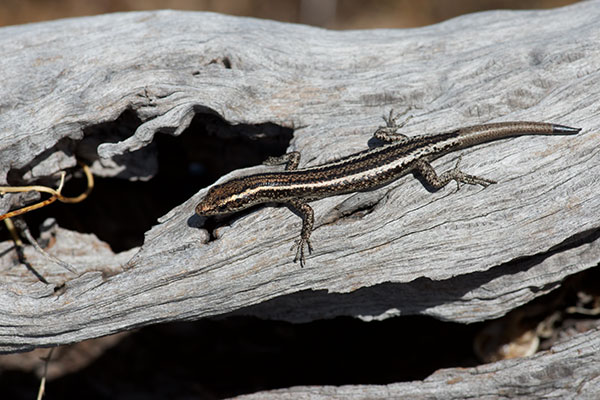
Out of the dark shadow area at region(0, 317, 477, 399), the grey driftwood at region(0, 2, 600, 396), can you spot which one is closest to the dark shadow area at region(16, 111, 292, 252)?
the grey driftwood at region(0, 2, 600, 396)

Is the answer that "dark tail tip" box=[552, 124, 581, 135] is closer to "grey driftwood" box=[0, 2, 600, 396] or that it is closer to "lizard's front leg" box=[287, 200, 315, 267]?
"grey driftwood" box=[0, 2, 600, 396]

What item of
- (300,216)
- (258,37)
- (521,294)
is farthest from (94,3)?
(521,294)

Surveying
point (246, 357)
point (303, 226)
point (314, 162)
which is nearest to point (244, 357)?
point (246, 357)

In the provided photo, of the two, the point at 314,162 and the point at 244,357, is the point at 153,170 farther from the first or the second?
the point at 244,357

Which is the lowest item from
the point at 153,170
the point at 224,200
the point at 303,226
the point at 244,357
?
the point at 244,357

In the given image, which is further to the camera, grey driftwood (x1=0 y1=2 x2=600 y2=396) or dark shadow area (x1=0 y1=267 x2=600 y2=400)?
dark shadow area (x1=0 y1=267 x2=600 y2=400)

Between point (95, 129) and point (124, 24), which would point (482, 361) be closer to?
point (95, 129)

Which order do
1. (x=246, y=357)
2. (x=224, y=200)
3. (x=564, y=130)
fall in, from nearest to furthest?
(x=564, y=130) → (x=224, y=200) → (x=246, y=357)
